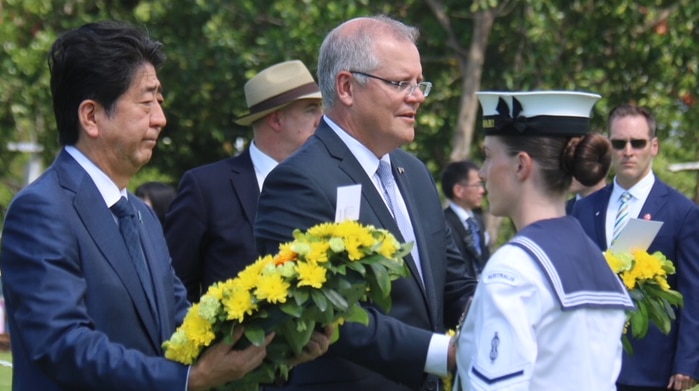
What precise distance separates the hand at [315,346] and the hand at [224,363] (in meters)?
0.12

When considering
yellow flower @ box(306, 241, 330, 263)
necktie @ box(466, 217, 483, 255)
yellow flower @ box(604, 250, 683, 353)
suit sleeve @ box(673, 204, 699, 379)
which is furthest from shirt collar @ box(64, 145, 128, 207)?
necktie @ box(466, 217, 483, 255)

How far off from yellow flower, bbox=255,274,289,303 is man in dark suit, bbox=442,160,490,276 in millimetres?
6862

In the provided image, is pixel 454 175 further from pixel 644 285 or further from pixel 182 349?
pixel 182 349

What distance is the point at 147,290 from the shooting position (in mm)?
4031

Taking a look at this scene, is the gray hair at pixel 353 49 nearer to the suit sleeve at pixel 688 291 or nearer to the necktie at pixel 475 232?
the suit sleeve at pixel 688 291

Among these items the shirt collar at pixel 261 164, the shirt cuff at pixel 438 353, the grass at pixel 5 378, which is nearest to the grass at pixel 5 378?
the grass at pixel 5 378

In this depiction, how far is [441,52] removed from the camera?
55.5 feet

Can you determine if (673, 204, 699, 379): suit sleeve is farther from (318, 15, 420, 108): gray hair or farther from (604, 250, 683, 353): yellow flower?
(318, 15, 420, 108): gray hair

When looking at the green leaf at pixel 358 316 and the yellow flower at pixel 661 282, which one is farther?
the yellow flower at pixel 661 282

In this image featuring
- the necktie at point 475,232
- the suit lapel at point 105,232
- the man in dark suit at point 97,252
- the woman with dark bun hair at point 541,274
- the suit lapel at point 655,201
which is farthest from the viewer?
the necktie at point 475,232

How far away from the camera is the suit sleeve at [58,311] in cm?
369

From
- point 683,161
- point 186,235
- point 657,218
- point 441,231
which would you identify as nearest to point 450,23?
point 683,161

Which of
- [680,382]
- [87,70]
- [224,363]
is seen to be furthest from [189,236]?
[680,382]

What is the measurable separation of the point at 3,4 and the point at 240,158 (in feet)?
43.9
